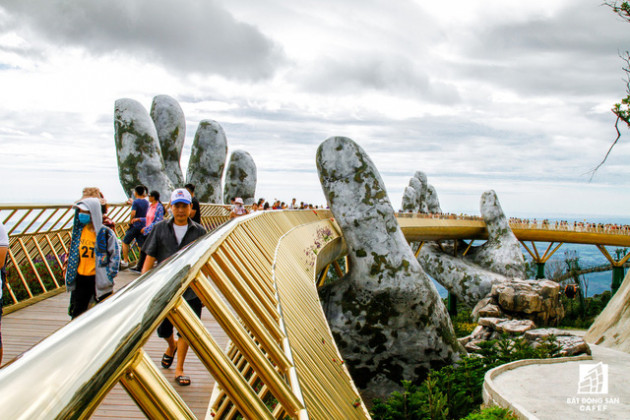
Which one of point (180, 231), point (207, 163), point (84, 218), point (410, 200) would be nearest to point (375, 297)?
point (84, 218)

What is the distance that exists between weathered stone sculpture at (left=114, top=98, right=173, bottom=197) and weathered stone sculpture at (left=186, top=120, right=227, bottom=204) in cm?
533

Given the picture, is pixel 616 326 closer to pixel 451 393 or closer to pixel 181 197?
pixel 451 393

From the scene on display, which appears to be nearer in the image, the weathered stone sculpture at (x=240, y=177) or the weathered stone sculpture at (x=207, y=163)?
the weathered stone sculpture at (x=207, y=163)

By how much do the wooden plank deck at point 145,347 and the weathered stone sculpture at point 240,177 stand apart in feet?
70.5

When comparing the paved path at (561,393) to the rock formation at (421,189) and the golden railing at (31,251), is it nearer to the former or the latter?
the golden railing at (31,251)

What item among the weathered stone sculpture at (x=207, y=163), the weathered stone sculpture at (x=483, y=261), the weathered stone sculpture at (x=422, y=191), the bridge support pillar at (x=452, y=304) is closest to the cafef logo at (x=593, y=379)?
the weathered stone sculpture at (x=483, y=261)

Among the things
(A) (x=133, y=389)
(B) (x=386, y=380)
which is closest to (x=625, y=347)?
(B) (x=386, y=380)

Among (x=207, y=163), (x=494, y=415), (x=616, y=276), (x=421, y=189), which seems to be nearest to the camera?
(x=494, y=415)

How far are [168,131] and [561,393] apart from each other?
2329 centimetres

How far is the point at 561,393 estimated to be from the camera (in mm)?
7133

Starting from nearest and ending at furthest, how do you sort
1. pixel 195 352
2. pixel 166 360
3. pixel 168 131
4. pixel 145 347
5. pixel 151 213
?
pixel 195 352
pixel 166 360
pixel 145 347
pixel 151 213
pixel 168 131

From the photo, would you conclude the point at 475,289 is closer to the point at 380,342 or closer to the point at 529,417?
the point at 380,342

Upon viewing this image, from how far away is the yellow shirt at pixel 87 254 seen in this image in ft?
16.4

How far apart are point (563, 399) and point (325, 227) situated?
7.70 meters
